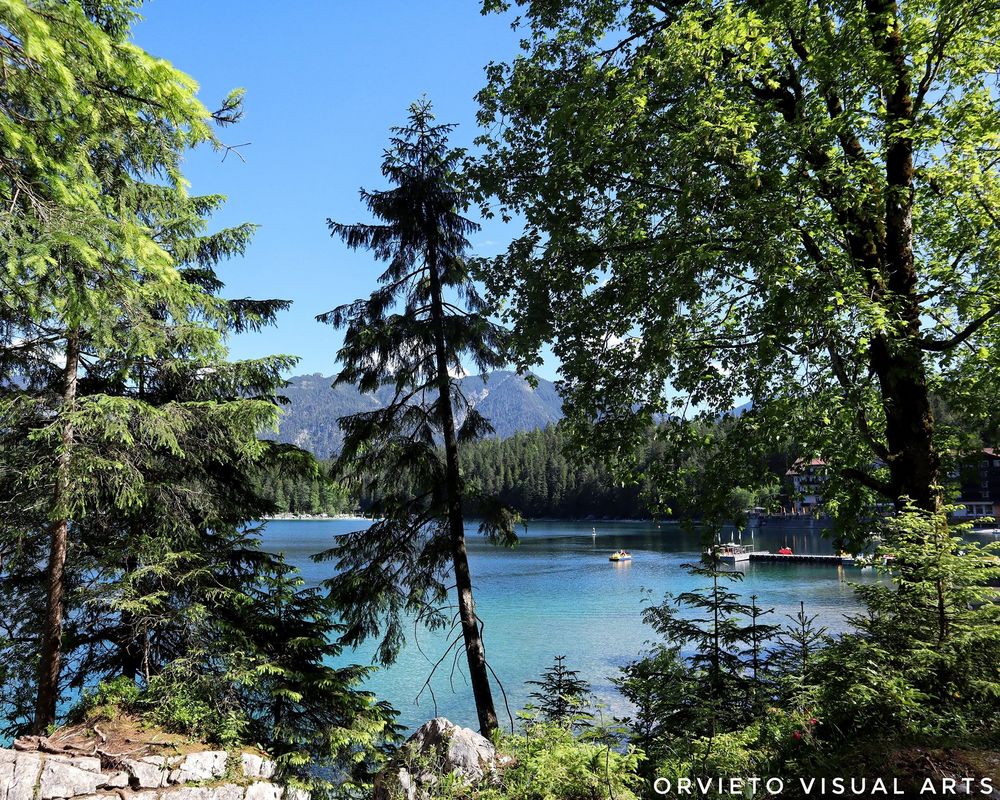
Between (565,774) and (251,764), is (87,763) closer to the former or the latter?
(251,764)

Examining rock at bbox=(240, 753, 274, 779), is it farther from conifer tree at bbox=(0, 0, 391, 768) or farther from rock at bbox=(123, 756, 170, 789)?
rock at bbox=(123, 756, 170, 789)

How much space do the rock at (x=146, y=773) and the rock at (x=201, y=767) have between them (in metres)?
0.10

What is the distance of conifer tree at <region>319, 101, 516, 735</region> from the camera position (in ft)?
33.6

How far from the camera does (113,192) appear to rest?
756 centimetres

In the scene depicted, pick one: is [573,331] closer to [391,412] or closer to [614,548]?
[391,412]

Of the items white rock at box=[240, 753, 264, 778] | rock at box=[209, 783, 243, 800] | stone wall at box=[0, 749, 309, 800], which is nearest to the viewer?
stone wall at box=[0, 749, 309, 800]

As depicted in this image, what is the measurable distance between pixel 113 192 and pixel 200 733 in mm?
6780

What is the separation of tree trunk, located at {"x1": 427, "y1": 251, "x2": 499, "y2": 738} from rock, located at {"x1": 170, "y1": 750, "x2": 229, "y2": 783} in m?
3.64

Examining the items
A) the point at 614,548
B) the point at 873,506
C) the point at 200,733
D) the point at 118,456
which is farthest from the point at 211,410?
the point at 614,548

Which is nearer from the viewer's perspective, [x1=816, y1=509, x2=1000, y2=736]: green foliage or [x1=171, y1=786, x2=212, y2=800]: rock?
[x1=816, y1=509, x2=1000, y2=736]: green foliage

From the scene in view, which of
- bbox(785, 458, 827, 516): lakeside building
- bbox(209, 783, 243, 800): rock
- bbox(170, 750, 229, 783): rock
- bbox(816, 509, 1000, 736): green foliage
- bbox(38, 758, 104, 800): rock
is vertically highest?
bbox(785, 458, 827, 516): lakeside building

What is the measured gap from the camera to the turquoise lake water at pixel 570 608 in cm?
1823

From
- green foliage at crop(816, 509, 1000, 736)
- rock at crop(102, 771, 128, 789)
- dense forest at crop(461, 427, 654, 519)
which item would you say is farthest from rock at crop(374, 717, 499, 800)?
dense forest at crop(461, 427, 654, 519)

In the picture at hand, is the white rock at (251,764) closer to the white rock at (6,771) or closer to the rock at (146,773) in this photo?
the rock at (146,773)
